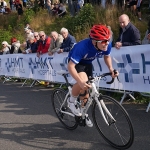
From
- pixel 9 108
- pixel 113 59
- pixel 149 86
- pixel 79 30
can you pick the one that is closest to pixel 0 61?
pixel 79 30

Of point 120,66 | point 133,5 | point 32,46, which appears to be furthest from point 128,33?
point 133,5

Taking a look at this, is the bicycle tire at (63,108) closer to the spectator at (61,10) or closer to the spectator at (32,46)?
the spectator at (32,46)

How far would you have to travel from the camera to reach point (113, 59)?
667 centimetres

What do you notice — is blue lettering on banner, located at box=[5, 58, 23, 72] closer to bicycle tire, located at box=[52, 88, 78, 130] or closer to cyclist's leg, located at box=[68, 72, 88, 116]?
bicycle tire, located at box=[52, 88, 78, 130]

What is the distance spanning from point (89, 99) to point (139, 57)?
205 cm

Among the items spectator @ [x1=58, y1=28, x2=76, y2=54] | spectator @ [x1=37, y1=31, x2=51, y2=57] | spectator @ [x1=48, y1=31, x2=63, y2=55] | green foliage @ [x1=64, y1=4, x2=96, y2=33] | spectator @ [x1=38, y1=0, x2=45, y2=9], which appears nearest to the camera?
spectator @ [x1=58, y1=28, x2=76, y2=54]

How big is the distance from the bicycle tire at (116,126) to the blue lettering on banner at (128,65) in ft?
6.52

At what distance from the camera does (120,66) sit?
21.5ft

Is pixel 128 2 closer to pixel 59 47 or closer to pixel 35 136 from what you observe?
pixel 59 47

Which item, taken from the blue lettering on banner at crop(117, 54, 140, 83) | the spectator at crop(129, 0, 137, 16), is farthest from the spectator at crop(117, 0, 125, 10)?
the blue lettering on banner at crop(117, 54, 140, 83)

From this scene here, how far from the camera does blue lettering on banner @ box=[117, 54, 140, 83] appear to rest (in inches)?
244

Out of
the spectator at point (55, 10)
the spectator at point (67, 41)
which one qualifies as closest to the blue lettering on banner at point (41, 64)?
the spectator at point (67, 41)

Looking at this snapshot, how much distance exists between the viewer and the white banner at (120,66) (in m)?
6.04

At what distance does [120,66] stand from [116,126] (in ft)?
7.78
